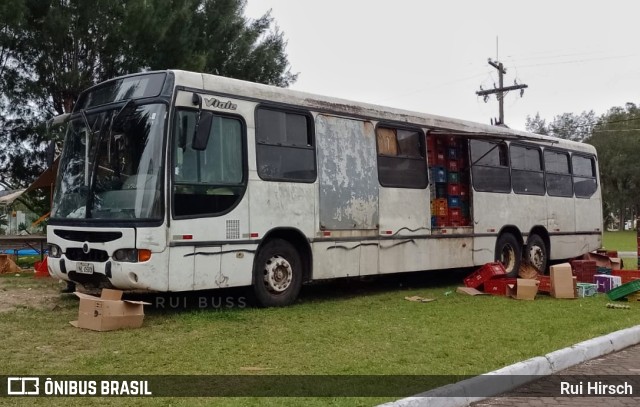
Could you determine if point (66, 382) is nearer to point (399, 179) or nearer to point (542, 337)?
point (542, 337)

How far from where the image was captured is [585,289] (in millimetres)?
11211

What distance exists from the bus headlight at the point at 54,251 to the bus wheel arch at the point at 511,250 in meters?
8.59

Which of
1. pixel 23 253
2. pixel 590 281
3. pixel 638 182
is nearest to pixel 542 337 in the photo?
pixel 590 281

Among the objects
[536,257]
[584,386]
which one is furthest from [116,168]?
[536,257]

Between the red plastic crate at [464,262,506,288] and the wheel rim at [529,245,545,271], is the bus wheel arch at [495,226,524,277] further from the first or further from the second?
the red plastic crate at [464,262,506,288]

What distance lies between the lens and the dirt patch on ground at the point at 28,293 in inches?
357

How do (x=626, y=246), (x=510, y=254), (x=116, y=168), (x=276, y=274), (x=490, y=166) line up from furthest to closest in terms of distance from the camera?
(x=626, y=246), (x=510, y=254), (x=490, y=166), (x=276, y=274), (x=116, y=168)

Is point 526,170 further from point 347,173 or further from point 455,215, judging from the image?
point 347,173

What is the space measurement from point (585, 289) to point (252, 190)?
6.17 metres

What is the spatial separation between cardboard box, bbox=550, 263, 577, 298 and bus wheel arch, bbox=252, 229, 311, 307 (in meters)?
4.29

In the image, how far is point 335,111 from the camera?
33.6 ft

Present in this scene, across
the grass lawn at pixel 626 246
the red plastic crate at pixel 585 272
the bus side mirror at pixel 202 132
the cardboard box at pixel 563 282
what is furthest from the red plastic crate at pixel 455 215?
the grass lawn at pixel 626 246

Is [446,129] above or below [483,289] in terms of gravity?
above

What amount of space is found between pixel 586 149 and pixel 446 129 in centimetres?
637
